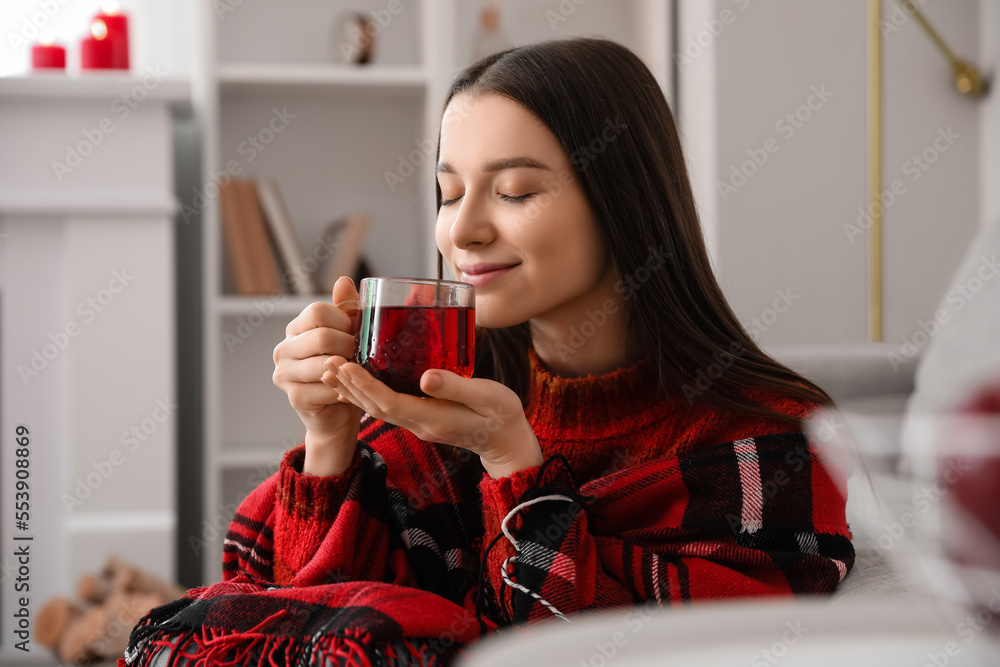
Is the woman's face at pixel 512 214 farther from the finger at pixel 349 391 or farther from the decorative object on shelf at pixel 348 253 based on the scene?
the decorative object on shelf at pixel 348 253

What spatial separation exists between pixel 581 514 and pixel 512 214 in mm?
358

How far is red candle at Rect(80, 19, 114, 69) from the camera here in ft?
7.61

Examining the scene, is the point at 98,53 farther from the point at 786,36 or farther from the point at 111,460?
the point at 786,36

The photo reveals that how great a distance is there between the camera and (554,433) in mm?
1147

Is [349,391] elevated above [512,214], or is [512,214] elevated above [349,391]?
[512,214]

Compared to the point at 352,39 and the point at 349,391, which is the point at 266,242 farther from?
the point at 349,391

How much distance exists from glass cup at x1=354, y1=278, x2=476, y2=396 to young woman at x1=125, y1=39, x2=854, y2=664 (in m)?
0.02

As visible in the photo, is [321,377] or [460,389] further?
[321,377]

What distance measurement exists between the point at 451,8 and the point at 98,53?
0.94 meters

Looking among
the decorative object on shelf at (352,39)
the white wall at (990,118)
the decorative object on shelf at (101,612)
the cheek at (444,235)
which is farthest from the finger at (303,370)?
the white wall at (990,118)

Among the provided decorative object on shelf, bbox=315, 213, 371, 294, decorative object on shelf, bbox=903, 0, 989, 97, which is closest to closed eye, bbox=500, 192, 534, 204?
decorative object on shelf, bbox=315, 213, 371, 294

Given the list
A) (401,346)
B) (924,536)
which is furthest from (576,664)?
(401,346)

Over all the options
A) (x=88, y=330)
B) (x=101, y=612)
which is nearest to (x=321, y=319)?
(x=101, y=612)

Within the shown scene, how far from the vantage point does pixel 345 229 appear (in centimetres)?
246
